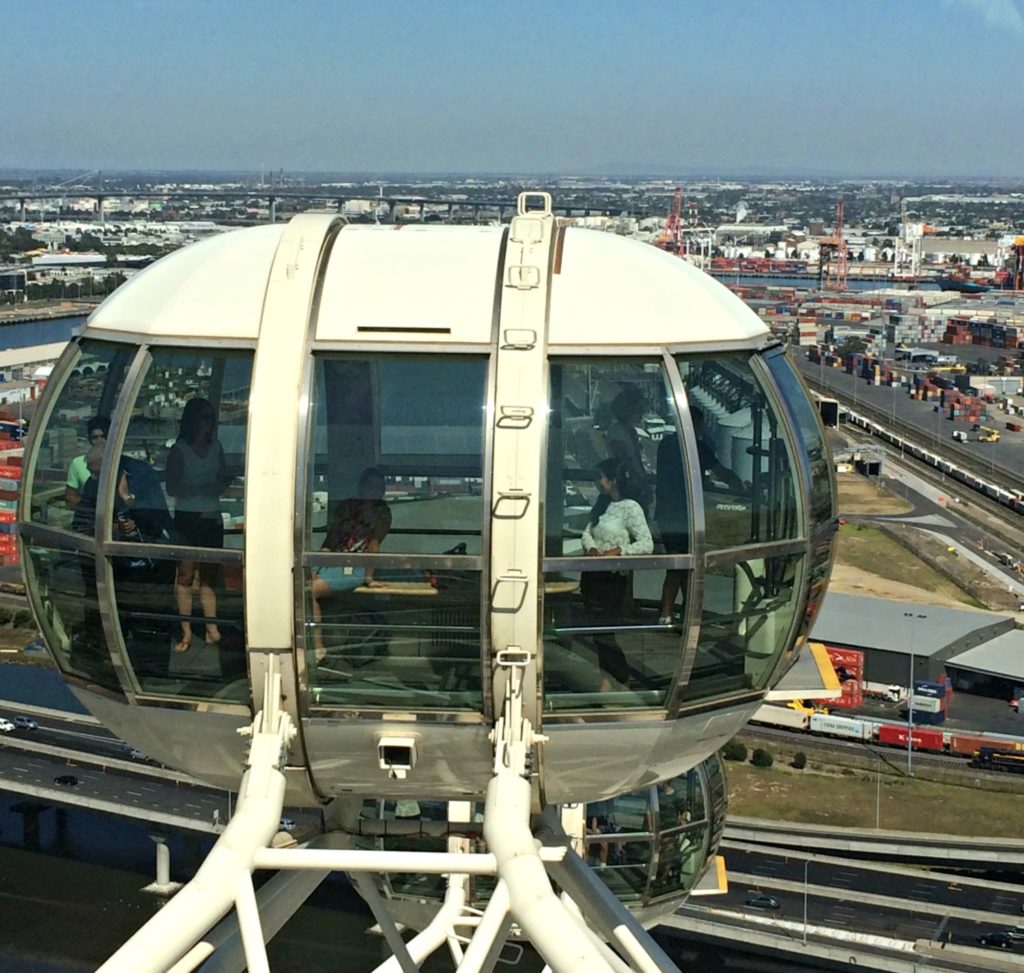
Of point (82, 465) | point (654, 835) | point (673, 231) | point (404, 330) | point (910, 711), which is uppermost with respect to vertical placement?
point (404, 330)

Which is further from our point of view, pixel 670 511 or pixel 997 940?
pixel 997 940

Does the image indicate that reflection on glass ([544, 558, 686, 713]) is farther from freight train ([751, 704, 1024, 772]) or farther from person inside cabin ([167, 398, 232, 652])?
freight train ([751, 704, 1024, 772])

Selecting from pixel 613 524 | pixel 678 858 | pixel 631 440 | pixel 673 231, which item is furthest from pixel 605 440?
pixel 673 231

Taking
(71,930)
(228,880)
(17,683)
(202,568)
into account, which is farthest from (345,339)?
(17,683)

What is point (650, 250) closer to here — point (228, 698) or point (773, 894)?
point (228, 698)

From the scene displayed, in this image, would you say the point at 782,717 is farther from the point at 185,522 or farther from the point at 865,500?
the point at 185,522

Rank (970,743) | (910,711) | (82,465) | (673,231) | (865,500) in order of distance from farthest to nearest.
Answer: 1. (673,231)
2. (865,500)
3. (910,711)
4. (970,743)
5. (82,465)

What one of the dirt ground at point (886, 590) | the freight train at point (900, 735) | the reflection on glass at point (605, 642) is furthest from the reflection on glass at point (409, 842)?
the dirt ground at point (886, 590)

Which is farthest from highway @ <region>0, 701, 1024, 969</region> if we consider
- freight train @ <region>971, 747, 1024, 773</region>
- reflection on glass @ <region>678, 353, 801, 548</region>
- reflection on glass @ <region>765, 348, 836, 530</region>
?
reflection on glass @ <region>678, 353, 801, 548</region>
